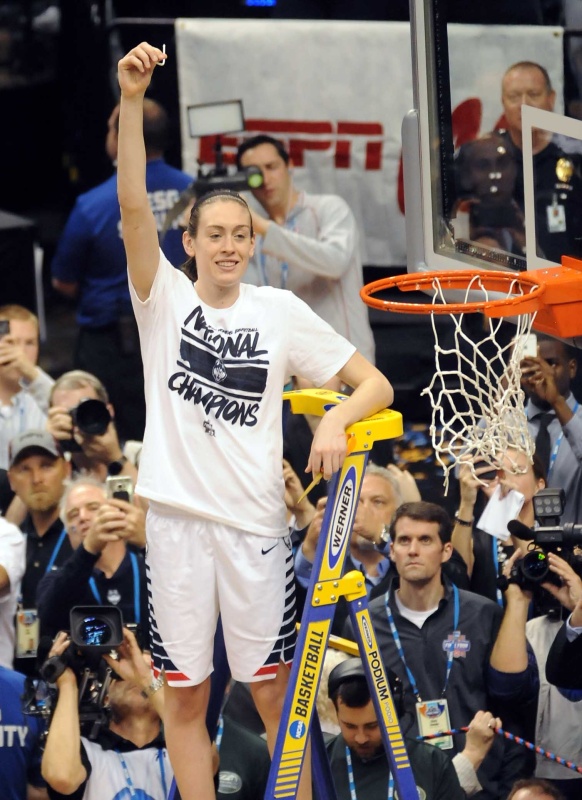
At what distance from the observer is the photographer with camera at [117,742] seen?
5398 mm

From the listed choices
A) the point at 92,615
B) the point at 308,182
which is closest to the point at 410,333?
the point at 308,182

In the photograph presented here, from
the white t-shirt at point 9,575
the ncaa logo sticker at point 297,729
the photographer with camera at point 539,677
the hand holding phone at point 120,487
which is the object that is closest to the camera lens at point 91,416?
the hand holding phone at point 120,487

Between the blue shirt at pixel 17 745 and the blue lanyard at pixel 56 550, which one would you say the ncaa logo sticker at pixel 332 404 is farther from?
the blue lanyard at pixel 56 550

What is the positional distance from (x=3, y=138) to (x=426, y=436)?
6.16 m

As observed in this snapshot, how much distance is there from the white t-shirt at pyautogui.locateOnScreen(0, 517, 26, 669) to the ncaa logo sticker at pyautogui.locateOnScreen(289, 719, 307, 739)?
1945mm

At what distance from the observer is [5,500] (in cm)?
717

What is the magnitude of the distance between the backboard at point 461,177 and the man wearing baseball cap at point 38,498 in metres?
1.98

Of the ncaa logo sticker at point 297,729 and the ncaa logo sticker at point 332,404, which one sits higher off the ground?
the ncaa logo sticker at point 332,404

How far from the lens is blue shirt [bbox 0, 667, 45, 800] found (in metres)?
5.56

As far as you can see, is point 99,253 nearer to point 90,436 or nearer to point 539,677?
point 90,436

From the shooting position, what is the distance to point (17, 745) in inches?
221

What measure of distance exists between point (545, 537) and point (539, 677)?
68cm

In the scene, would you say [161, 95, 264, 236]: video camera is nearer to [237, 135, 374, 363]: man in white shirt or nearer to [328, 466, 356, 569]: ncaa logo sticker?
[237, 135, 374, 363]: man in white shirt

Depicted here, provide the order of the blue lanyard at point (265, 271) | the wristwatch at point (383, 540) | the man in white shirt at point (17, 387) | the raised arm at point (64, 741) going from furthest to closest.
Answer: the blue lanyard at point (265, 271)
the man in white shirt at point (17, 387)
the wristwatch at point (383, 540)
the raised arm at point (64, 741)
